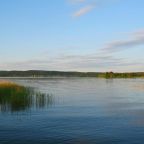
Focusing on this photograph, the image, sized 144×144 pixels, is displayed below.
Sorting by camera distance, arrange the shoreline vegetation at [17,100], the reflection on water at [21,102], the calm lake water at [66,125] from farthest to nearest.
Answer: the shoreline vegetation at [17,100] → the reflection on water at [21,102] → the calm lake water at [66,125]

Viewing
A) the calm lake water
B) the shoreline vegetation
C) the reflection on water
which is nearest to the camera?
the calm lake water

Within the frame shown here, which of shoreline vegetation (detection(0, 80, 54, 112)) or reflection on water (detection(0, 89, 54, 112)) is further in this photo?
shoreline vegetation (detection(0, 80, 54, 112))

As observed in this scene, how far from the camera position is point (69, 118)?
2803 centimetres

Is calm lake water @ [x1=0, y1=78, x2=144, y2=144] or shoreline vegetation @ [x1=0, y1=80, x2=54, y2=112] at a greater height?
shoreline vegetation @ [x1=0, y1=80, x2=54, y2=112]

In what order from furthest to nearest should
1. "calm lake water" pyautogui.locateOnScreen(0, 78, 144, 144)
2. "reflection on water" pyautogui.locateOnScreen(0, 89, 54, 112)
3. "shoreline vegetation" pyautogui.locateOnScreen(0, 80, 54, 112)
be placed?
"shoreline vegetation" pyautogui.locateOnScreen(0, 80, 54, 112) → "reflection on water" pyautogui.locateOnScreen(0, 89, 54, 112) → "calm lake water" pyautogui.locateOnScreen(0, 78, 144, 144)

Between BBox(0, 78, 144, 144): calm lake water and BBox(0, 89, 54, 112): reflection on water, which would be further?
BBox(0, 89, 54, 112): reflection on water

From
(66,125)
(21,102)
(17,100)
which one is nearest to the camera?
(66,125)

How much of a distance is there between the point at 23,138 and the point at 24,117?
24.5 ft

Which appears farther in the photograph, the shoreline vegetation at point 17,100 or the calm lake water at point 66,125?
the shoreline vegetation at point 17,100

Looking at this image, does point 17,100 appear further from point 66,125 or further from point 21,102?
point 66,125

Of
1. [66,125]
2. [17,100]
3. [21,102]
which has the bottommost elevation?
[66,125]

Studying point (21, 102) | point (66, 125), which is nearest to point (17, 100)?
point (21, 102)

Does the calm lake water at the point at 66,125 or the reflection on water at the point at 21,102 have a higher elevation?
the reflection on water at the point at 21,102

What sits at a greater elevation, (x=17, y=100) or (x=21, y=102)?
(x=17, y=100)
